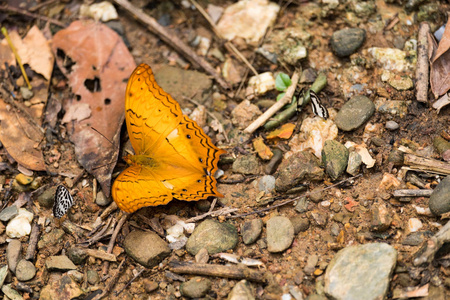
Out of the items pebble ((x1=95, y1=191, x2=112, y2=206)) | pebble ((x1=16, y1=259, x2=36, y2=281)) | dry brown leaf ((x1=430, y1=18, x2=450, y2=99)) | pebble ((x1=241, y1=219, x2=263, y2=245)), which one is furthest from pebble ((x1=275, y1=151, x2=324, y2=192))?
pebble ((x1=16, y1=259, x2=36, y2=281))

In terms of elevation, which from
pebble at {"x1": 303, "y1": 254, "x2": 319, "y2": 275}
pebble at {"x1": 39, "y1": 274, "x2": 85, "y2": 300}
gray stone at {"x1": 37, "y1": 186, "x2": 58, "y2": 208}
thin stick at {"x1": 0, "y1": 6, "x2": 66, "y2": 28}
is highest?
thin stick at {"x1": 0, "y1": 6, "x2": 66, "y2": 28}

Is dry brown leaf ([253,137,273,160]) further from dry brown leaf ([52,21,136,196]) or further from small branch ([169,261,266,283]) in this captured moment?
dry brown leaf ([52,21,136,196])

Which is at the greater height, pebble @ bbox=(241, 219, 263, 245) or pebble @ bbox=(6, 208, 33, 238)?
pebble @ bbox=(6, 208, 33, 238)

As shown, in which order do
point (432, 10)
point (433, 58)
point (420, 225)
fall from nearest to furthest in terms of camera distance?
point (420, 225), point (433, 58), point (432, 10)

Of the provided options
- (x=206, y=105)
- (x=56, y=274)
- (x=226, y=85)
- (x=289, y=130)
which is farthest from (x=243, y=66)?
(x=56, y=274)

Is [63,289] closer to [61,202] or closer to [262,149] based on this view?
[61,202]

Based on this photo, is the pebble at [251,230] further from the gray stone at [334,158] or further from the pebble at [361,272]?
the gray stone at [334,158]

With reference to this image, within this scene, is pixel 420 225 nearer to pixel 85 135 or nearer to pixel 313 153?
pixel 313 153
